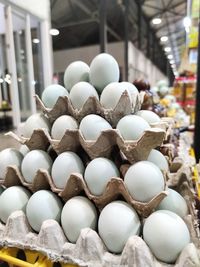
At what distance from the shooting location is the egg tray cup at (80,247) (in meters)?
0.69

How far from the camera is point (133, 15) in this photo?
9289 millimetres

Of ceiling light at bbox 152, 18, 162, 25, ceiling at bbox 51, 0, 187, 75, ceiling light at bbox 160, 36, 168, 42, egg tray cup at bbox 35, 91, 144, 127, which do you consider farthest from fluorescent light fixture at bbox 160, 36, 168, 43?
egg tray cup at bbox 35, 91, 144, 127

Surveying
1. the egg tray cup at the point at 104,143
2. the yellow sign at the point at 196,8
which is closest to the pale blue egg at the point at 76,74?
→ the egg tray cup at the point at 104,143

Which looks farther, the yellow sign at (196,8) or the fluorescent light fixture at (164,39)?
the fluorescent light fixture at (164,39)

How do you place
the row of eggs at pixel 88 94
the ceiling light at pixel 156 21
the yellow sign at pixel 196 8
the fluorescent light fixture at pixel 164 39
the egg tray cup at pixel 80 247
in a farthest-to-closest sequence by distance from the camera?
the fluorescent light fixture at pixel 164 39 → the ceiling light at pixel 156 21 → the yellow sign at pixel 196 8 → the row of eggs at pixel 88 94 → the egg tray cup at pixel 80 247

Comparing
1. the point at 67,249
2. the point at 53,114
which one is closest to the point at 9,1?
the point at 53,114

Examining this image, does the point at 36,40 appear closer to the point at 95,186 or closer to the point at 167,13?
the point at 95,186

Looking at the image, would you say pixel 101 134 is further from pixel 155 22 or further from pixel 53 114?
pixel 155 22

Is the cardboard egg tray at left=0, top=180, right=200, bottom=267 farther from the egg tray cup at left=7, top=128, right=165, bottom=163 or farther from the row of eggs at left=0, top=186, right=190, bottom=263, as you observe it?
the egg tray cup at left=7, top=128, right=165, bottom=163

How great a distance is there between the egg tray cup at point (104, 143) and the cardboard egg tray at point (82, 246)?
26 centimetres

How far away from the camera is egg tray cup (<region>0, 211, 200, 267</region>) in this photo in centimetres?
69

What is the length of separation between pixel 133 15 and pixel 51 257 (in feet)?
32.3

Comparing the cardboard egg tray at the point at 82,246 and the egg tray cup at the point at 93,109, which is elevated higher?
the egg tray cup at the point at 93,109

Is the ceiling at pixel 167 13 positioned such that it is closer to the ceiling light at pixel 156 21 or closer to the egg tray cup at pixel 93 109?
the ceiling light at pixel 156 21
